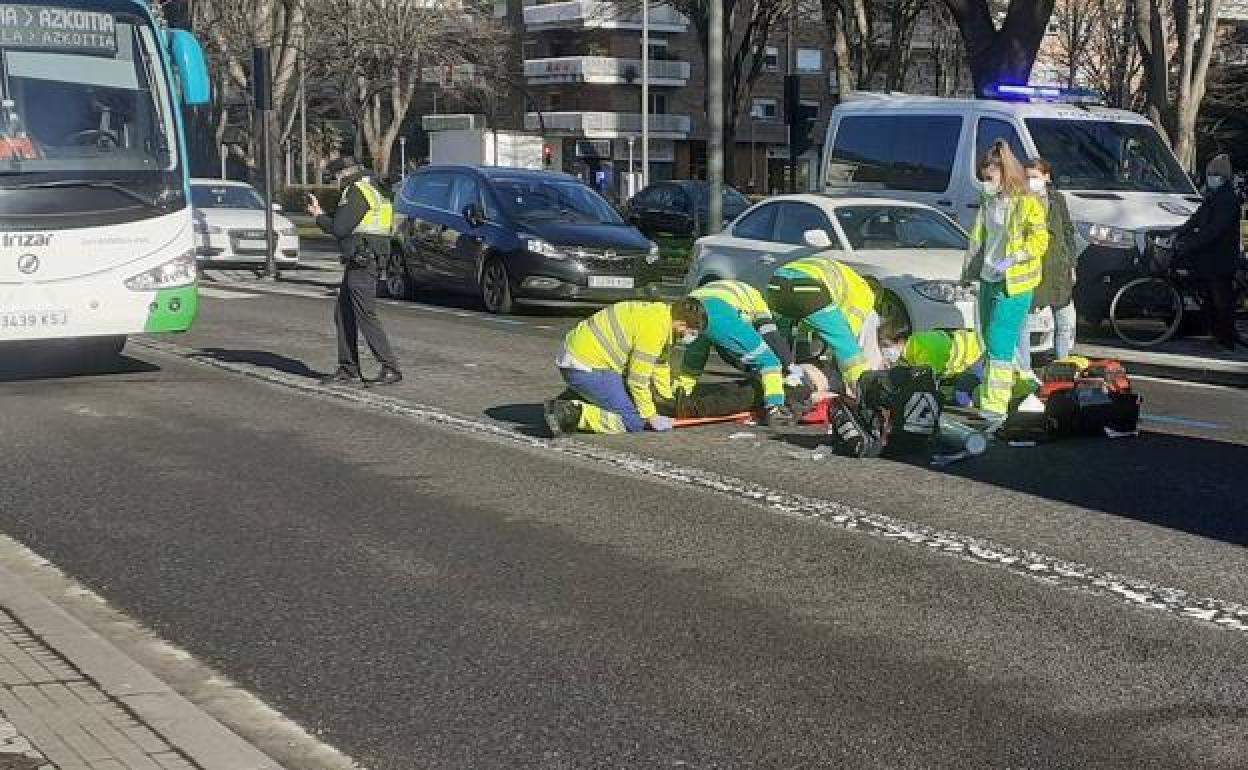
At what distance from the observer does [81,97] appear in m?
12.8

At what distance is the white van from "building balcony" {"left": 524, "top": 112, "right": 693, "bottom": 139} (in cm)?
6662

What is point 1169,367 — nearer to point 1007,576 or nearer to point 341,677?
point 1007,576

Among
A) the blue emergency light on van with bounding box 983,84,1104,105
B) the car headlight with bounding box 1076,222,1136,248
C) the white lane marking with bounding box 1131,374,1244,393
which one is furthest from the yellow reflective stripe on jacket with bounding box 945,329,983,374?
the blue emergency light on van with bounding box 983,84,1104,105

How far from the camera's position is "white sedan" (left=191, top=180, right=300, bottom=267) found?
2656 cm

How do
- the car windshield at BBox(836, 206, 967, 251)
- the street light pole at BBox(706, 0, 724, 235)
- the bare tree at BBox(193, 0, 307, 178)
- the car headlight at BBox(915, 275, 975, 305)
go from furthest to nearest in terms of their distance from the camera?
the bare tree at BBox(193, 0, 307, 178) → the street light pole at BBox(706, 0, 724, 235) → the car windshield at BBox(836, 206, 967, 251) → the car headlight at BBox(915, 275, 975, 305)

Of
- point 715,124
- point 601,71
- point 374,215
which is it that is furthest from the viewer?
point 601,71

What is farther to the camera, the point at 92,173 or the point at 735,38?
the point at 735,38

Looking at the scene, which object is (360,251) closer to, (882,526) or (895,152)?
(882,526)

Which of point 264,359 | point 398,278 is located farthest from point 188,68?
point 398,278

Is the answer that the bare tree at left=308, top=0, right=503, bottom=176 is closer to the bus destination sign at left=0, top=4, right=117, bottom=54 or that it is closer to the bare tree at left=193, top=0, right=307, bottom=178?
the bare tree at left=193, top=0, right=307, bottom=178

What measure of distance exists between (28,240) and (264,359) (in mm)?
3204

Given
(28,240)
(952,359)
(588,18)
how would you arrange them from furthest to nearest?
(588,18)
(28,240)
(952,359)

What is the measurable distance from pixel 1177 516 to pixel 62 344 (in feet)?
37.7

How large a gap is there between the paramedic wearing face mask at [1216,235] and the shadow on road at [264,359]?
8019 millimetres
